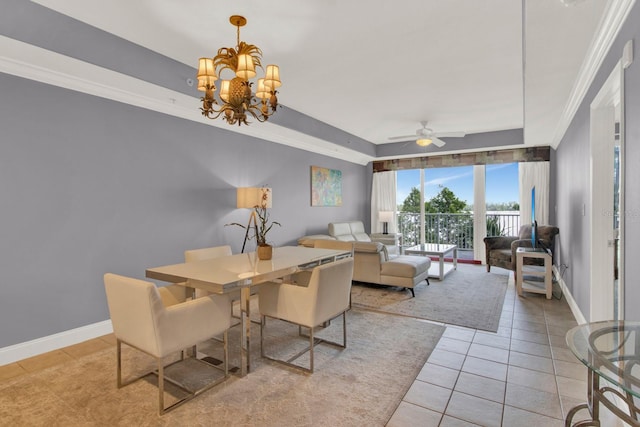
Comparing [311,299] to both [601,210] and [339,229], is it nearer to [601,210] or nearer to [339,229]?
[601,210]

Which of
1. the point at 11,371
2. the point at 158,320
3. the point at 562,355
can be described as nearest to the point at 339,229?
the point at 562,355

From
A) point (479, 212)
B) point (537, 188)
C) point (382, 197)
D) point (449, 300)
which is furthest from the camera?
point (382, 197)

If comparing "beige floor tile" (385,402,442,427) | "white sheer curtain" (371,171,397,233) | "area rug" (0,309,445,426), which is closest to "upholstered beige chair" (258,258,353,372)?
"area rug" (0,309,445,426)

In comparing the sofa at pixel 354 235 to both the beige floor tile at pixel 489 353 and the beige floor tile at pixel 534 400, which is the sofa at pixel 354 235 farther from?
the beige floor tile at pixel 534 400

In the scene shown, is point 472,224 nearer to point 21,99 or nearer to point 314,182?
point 314,182

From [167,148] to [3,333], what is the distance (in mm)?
2192

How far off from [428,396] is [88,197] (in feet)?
11.0

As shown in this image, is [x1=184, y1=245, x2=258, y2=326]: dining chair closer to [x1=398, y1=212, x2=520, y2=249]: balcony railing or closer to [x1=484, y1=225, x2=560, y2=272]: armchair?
[x1=484, y1=225, x2=560, y2=272]: armchair

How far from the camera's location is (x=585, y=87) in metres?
2.92

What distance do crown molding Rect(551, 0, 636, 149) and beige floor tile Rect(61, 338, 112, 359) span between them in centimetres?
445

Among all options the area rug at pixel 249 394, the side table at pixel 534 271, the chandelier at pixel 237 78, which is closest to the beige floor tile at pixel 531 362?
the area rug at pixel 249 394

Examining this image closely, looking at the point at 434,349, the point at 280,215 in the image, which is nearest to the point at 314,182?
the point at 280,215

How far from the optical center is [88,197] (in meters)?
3.07

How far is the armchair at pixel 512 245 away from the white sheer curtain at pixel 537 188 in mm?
589
